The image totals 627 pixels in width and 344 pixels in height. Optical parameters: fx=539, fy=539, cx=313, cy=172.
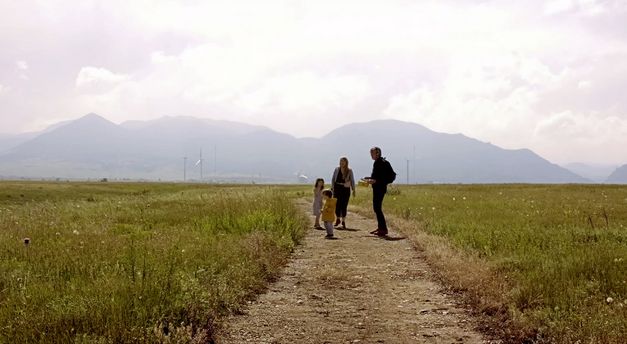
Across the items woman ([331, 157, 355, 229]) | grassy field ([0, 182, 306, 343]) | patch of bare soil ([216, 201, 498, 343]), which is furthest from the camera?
woman ([331, 157, 355, 229])

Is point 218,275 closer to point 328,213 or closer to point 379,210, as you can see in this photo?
point 328,213

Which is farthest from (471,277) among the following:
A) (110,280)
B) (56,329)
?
(56,329)

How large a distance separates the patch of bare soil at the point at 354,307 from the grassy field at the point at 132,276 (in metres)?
0.47

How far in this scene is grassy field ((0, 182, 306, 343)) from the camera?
6.23m

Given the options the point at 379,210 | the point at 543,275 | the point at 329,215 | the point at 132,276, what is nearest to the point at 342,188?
the point at 329,215

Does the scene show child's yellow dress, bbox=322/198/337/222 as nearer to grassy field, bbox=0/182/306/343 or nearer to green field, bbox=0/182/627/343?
green field, bbox=0/182/627/343

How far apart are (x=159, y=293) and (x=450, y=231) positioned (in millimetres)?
10338

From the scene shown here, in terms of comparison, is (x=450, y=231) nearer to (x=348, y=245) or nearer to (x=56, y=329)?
(x=348, y=245)

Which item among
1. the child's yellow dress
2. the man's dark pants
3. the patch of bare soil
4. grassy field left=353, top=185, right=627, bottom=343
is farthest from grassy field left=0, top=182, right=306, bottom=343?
grassy field left=353, top=185, right=627, bottom=343

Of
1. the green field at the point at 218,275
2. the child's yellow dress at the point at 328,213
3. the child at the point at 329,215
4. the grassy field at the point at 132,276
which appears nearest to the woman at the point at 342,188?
the child at the point at 329,215

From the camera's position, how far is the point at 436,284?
9852 millimetres

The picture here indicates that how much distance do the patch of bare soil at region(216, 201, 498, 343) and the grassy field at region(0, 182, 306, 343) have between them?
1.56 ft

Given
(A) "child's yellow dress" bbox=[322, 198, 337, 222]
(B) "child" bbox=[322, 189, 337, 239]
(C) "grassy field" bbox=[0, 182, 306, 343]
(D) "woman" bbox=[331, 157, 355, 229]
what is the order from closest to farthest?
(C) "grassy field" bbox=[0, 182, 306, 343] < (B) "child" bbox=[322, 189, 337, 239] < (A) "child's yellow dress" bbox=[322, 198, 337, 222] < (D) "woman" bbox=[331, 157, 355, 229]

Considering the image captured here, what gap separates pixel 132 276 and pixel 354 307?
3.39m
